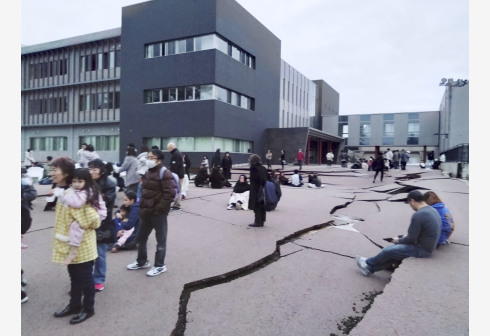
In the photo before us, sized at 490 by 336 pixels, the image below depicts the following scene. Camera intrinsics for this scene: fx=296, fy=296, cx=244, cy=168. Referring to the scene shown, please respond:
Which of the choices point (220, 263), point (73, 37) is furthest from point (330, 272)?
point (73, 37)

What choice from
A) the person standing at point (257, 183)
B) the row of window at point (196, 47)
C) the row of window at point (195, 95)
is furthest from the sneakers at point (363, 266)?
the row of window at point (196, 47)

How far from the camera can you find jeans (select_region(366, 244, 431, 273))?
411 cm

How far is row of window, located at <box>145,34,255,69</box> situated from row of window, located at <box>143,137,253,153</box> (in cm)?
717

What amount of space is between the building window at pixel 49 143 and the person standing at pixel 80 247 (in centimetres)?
3607

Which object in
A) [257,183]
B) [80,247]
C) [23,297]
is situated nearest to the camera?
[80,247]

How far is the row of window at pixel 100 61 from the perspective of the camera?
30.5 m

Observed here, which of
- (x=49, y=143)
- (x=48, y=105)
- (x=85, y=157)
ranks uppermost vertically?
(x=48, y=105)

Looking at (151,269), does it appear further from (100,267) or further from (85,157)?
(85,157)

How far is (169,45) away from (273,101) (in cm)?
1233

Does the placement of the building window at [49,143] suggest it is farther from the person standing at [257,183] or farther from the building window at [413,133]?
the building window at [413,133]

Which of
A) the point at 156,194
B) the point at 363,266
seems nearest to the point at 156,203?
the point at 156,194

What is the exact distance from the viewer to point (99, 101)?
31797 millimetres

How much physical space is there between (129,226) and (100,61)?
3196cm

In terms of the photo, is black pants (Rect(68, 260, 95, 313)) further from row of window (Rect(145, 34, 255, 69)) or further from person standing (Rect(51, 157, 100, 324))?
row of window (Rect(145, 34, 255, 69))
